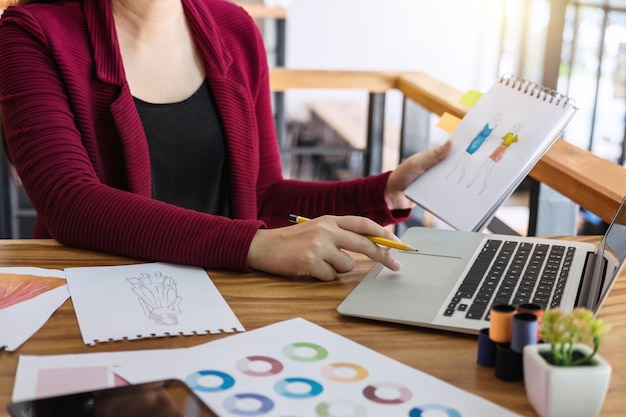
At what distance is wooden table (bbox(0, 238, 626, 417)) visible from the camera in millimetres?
791

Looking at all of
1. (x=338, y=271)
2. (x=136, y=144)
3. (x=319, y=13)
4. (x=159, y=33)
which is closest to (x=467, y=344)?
(x=338, y=271)

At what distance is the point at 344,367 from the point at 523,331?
18 centimetres

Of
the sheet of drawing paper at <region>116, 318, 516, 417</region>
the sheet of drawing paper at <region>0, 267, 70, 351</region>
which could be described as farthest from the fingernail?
the sheet of drawing paper at <region>0, 267, 70, 351</region>

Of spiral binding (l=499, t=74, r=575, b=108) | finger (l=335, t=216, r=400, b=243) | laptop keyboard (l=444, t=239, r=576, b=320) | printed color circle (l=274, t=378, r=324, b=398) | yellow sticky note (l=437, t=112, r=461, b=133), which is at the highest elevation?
spiral binding (l=499, t=74, r=575, b=108)

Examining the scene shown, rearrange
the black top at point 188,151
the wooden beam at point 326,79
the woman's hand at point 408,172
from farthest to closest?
the wooden beam at point 326,79
the black top at point 188,151
the woman's hand at point 408,172

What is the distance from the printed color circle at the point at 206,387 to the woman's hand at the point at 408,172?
0.68 meters

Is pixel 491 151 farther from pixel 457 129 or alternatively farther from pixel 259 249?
pixel 259 249

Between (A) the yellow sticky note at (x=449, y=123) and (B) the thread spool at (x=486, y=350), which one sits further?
(A) the yellow sticky note at (x=449, y=123)

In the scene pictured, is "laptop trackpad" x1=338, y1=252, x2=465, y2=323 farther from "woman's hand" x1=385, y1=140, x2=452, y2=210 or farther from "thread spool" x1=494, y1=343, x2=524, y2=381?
"woman's hand" x1=385, y1=140, x2=452, y2=210

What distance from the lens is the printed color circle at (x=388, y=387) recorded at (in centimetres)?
75

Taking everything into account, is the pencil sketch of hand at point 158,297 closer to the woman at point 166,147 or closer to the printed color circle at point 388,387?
the woman at point 166,147

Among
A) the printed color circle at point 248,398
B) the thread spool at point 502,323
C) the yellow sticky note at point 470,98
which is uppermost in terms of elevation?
the yellow sticky note at point 470,98

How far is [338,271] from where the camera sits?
108 cm

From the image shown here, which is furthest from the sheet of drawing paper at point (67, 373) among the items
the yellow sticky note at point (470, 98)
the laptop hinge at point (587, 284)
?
the yellow sticky note at point (470, 98)
